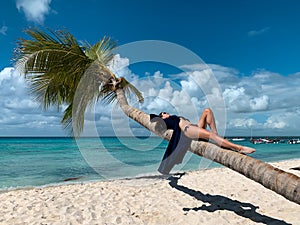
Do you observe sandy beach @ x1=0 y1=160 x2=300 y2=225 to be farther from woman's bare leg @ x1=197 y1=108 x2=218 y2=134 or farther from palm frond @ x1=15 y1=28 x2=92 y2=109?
palm frond @ x1=15 y1=28 x2=92 y2=109

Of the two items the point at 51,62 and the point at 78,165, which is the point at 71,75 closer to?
the point at 51,62

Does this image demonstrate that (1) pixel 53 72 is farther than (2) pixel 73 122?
No

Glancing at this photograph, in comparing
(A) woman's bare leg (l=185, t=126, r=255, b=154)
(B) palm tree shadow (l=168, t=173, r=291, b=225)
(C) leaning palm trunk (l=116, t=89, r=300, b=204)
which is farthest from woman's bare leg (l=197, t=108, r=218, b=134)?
(B) palm tree shadow (l=168, t=173, r=291, b=225)

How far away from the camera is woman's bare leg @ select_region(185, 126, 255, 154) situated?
343cm

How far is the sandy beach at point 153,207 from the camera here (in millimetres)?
4723

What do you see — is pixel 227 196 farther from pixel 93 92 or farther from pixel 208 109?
pixel 93 92

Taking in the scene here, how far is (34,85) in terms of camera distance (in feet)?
22.6

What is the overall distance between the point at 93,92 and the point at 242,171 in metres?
4.64

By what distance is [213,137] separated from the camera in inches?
144

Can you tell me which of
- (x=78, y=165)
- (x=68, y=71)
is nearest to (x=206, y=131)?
(x=68, y=71)

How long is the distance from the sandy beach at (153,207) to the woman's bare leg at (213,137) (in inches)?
65.8

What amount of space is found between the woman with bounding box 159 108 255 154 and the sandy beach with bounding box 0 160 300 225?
5.47 feet

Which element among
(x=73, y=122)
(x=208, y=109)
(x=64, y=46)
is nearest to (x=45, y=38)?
(x=64, y=46)

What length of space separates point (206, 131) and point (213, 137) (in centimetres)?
15
